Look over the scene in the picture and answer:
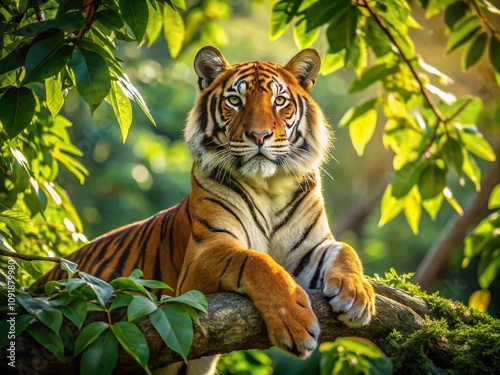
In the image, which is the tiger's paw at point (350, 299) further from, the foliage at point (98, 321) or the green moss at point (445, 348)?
the foliage at point (98, 321)

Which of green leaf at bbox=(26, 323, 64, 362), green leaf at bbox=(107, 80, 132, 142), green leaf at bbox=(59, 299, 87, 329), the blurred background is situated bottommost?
the blurred background

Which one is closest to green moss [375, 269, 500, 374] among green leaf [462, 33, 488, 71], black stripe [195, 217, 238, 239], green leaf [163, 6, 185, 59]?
black stripe [195, 217, 238, 239]

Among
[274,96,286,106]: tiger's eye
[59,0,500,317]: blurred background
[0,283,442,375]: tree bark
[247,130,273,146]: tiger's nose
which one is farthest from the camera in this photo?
[59,0,500,317]: blurred background

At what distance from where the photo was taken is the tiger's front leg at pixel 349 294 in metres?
3.08

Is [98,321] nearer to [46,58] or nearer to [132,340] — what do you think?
[132,340]

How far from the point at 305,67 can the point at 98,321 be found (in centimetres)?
A: 231

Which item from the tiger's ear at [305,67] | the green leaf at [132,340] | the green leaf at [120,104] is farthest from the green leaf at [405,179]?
the green leaf at [132,340]

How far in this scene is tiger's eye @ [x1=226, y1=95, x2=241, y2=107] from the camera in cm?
406

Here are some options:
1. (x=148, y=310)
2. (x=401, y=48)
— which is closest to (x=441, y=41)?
(x=401, y=48)

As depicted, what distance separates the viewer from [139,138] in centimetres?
1409

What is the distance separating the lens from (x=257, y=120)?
12.6 ft

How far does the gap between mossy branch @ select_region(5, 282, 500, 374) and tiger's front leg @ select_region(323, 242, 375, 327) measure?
5 centimetres

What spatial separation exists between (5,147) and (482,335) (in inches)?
93.3

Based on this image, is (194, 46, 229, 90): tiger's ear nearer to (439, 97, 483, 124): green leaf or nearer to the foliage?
(439, 97, 483, 124): green leaf
